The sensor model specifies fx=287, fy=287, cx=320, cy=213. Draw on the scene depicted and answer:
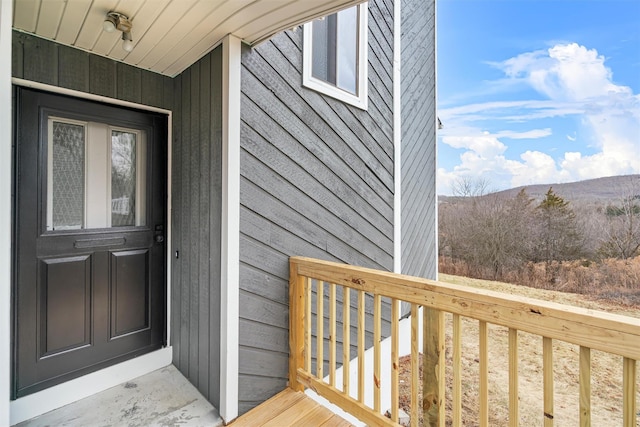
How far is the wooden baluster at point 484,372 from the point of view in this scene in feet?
3.98

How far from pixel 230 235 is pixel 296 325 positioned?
815 millimetres

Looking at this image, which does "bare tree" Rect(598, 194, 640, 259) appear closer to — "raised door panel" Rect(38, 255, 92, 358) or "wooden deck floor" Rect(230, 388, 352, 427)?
"wooden deck floor" Rect(230, 388, 352, 427)

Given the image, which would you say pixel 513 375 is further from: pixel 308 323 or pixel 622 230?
pixel 622 230

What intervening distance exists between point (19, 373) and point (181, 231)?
120cm

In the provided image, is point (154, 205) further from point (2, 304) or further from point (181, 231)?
point (2, 304)

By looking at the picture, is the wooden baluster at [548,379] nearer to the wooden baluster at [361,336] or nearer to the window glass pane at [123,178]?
the wooden baluster at [361,336]

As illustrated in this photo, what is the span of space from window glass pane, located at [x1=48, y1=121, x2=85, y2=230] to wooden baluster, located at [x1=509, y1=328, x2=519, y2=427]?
8.49 ft

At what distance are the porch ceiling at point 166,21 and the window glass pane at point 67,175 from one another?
1.86 feet

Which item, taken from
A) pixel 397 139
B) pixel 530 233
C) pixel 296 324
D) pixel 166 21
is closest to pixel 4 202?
pixel 166 21

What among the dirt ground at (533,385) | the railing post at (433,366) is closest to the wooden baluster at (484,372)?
the railing post at (433,366)

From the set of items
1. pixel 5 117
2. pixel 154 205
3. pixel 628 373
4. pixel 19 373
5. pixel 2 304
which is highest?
pixel 5 117

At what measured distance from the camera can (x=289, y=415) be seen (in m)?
1.82

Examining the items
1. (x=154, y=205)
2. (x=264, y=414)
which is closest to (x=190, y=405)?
(x=264, y=414)

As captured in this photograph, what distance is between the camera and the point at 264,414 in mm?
1823
